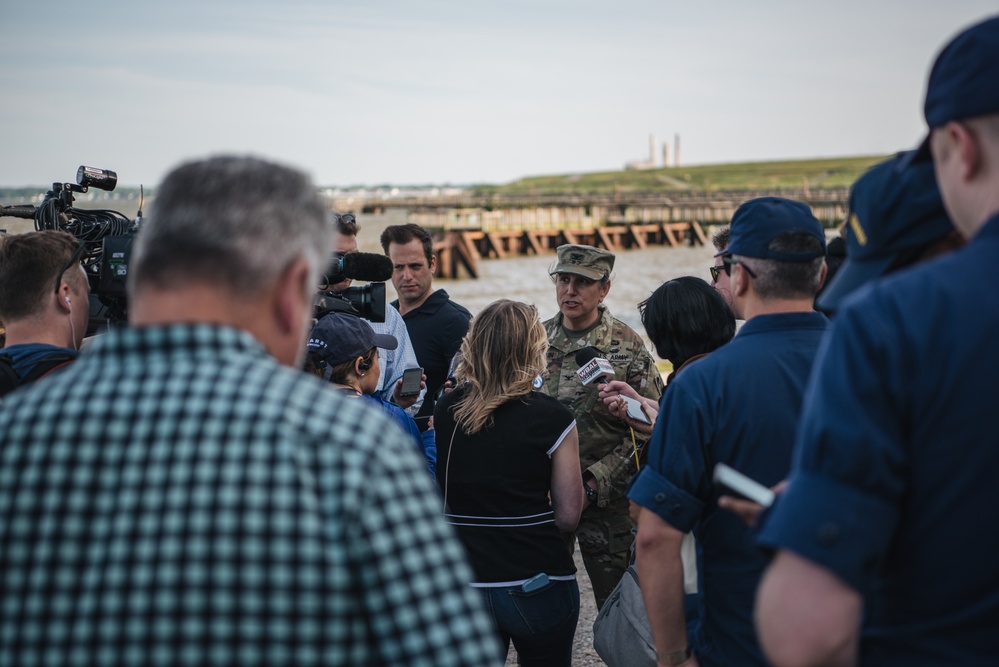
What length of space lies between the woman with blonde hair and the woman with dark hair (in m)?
0.56

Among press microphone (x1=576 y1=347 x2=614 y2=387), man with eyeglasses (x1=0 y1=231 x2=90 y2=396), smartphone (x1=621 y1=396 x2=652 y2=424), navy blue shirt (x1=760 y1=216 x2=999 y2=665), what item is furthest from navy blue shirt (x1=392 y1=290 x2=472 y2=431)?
navy blue shirt (x1=760 y1=216 x2=999 y2=665)

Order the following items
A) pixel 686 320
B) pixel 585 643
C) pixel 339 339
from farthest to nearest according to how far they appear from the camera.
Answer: pixel 585 643
pixel 686 320
pixel 339 339

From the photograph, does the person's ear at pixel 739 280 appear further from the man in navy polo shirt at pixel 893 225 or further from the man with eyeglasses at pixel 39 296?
the man with eyeglasses at pixel 39 296

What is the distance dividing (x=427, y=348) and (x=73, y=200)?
8.38 ft

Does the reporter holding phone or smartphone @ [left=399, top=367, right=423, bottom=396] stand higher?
the reporter holding phone

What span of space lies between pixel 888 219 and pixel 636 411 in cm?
215

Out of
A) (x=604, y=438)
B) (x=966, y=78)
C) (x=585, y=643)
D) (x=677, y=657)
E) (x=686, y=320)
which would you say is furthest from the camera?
(x=585, y=643)

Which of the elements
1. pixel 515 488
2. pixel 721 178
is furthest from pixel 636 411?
pixel 721 178

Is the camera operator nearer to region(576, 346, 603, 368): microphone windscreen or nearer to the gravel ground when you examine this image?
region(576, 346, 603, 368): microphone windscreen

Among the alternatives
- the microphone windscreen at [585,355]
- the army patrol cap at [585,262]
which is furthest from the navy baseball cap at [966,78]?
the army patrol cap at [585,262]

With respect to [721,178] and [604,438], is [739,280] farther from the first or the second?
[721,178]

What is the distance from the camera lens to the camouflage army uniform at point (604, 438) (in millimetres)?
4547

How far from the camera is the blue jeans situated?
3576 mm

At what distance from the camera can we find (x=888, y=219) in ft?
5.83
